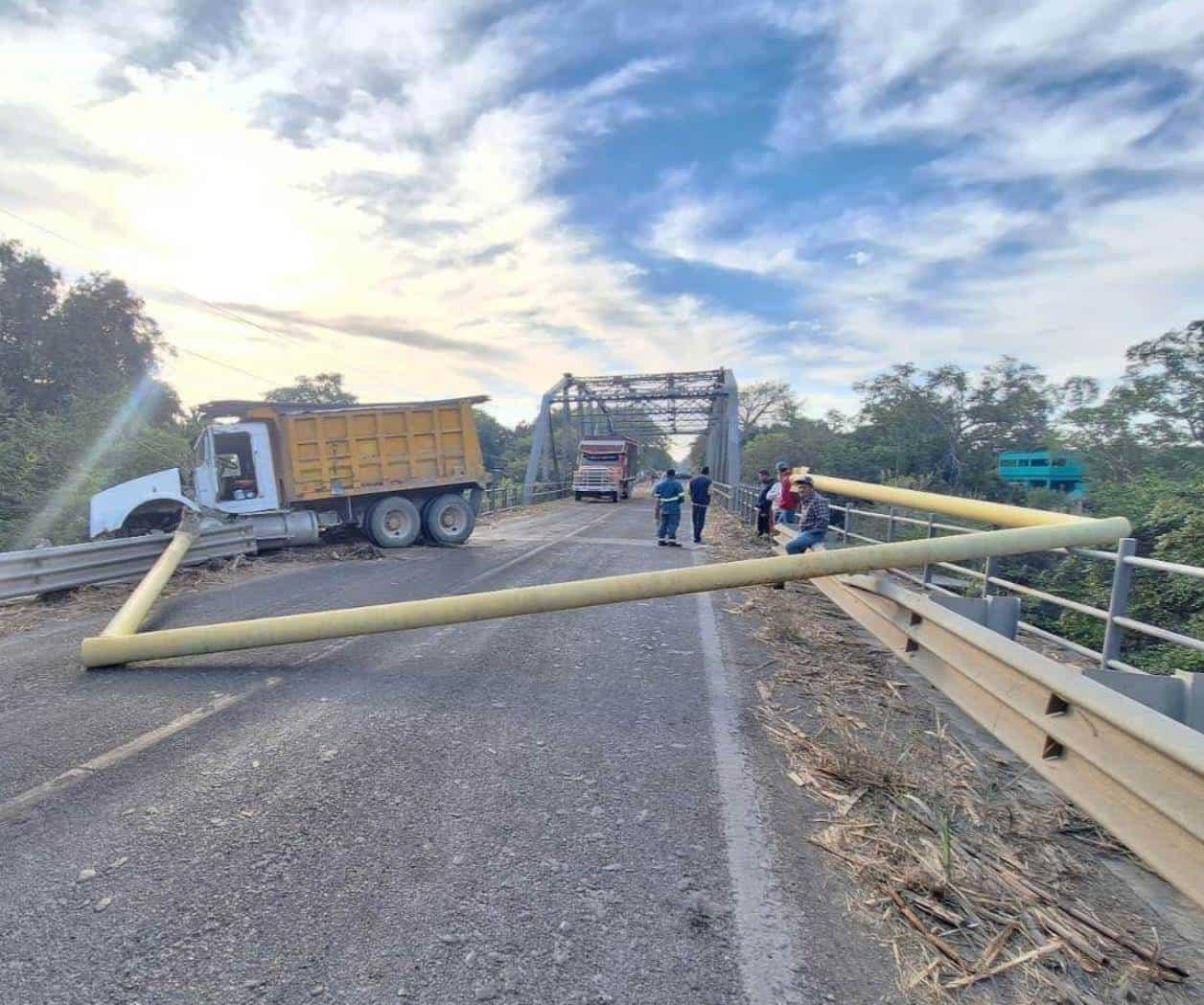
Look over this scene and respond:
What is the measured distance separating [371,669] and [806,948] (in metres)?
3.59

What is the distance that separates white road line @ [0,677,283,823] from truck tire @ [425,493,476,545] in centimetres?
838

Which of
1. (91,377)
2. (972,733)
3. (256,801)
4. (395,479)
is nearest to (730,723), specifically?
(972,733)

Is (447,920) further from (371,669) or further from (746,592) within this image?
(746,592)

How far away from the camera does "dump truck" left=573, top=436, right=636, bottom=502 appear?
105 ft

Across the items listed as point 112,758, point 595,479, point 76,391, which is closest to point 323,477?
point 112,758

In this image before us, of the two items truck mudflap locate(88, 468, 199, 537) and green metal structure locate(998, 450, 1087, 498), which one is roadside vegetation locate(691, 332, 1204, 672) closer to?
green metal structure locate(998, 450, 1087, 498)

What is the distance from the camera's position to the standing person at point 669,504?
12375 millimetres

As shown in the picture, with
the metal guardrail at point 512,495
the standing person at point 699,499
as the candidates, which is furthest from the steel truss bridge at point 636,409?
the standing person at point 699,499

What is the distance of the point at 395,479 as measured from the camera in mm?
12227

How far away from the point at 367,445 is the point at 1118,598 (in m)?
11.3

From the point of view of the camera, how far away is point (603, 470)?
3225 cm

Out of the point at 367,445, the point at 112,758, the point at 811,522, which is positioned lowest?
the point at 112,758

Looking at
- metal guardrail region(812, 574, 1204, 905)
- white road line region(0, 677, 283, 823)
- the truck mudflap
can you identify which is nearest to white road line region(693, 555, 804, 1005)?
metal guardrail region(812, 574, 1204, 905)

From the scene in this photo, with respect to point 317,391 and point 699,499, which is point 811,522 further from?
point 317,391
